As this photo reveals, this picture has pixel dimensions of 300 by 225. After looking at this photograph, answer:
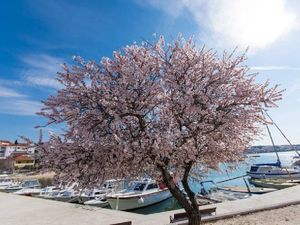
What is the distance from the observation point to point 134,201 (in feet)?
86.3

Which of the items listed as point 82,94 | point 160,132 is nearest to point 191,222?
point 160,132

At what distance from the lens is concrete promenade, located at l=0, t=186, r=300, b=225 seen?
11742 mm

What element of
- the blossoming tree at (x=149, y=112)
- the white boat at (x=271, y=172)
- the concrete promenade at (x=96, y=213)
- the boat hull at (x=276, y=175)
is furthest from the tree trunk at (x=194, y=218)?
the white boat at (x=271, y=172)

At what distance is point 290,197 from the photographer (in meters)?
15.7

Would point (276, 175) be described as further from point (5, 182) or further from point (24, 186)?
point (5, 182)

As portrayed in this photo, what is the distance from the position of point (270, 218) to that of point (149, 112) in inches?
282

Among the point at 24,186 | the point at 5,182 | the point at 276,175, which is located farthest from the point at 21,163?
the point at 276,175

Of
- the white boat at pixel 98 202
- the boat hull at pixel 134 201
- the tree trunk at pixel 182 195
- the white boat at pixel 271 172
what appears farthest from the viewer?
the white boat at pixel 271 172

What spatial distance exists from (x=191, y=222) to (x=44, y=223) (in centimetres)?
736

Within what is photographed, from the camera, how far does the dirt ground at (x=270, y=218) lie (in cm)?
1022

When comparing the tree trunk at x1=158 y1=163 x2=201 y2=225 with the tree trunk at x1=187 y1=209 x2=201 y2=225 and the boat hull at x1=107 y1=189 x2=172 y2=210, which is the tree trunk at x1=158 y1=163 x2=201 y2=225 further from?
the boat hull at x1=107 y1=189 x2=172 y2=210

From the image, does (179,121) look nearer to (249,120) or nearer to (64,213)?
(249,120)

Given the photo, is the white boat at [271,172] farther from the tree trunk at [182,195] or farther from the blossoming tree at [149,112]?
the blossoming tree at [149,112]

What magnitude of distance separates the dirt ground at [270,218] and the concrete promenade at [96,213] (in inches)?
12.5
